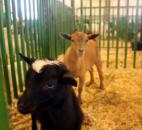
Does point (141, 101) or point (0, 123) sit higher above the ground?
point (0, 123)

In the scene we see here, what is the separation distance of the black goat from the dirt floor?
809 millimetres

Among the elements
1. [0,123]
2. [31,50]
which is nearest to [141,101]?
[31,50]

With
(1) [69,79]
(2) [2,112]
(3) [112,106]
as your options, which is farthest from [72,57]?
(2) [2,112]

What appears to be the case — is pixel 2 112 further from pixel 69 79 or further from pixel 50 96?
pixel 69 79

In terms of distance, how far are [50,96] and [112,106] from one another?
206cm

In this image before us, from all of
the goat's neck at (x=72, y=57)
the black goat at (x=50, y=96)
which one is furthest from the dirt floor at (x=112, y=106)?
the black goat at (x=50, y=96)

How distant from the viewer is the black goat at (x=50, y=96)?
6.20ft

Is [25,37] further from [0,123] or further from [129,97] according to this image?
[0,123]

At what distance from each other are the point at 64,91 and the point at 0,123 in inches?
24.5

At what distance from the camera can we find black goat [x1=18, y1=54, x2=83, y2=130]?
1.89 meters

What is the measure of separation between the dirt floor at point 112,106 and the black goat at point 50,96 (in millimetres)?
809

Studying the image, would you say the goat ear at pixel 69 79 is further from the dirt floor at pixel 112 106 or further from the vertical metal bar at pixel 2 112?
the dirt floor at pixel 112 106

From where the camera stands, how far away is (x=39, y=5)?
4.46m

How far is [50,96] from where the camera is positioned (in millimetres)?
1961
